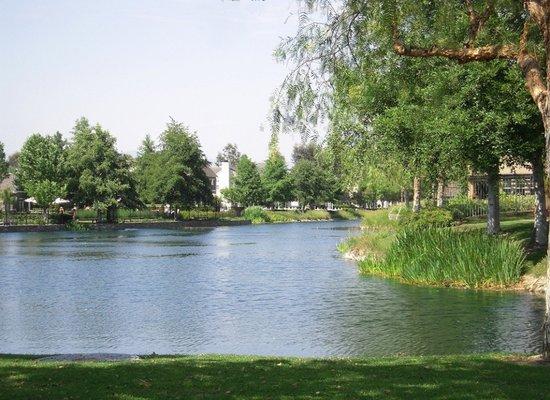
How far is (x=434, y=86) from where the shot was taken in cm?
2117

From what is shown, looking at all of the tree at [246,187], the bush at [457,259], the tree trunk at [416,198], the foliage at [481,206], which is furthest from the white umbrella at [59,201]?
the bush at [457,259]

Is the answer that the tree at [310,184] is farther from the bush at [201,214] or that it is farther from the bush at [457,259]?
the bush at [457,259]

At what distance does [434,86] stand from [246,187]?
301ft

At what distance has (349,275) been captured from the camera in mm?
29875

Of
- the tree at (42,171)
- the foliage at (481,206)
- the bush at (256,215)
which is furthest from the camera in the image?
the bush at (256,215)

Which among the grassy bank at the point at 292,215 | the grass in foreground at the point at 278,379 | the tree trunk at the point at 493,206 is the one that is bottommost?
the grass in foreground at the point at 278,379

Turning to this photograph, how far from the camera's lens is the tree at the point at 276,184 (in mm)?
115688

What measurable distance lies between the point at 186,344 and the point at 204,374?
253 inches

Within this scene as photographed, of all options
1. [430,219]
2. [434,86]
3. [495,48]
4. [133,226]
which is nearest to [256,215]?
[133,226]

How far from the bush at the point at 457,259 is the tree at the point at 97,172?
58865 millimetres

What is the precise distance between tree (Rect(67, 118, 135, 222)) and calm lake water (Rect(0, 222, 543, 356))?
150ft

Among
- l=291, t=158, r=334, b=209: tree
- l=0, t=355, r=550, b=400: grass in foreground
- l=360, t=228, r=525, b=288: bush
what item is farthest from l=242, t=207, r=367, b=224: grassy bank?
l=0, t=355, r=550, b=400: grass in foreground

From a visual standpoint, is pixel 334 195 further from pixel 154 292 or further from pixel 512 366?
pixel 512 366

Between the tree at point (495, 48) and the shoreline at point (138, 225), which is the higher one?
the tree at point (495, 48)
